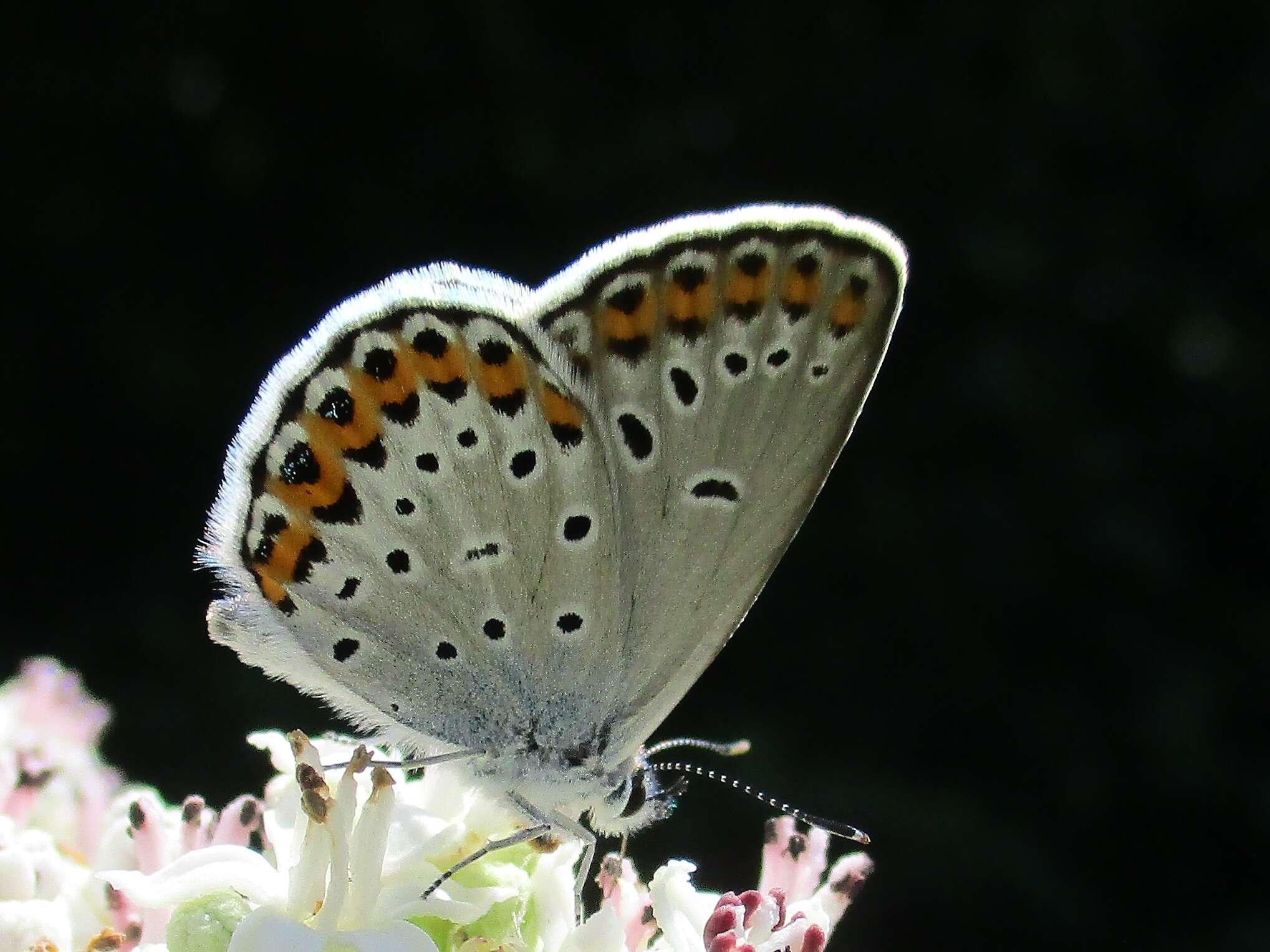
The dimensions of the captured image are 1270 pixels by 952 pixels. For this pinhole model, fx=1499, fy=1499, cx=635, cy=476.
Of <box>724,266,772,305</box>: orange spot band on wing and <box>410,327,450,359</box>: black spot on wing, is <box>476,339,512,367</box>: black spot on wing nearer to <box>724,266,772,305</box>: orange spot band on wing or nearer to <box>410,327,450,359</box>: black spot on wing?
<box>410,327,450,359</box>: black spot on wing

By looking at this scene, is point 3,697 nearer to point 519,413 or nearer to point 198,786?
point 519,413

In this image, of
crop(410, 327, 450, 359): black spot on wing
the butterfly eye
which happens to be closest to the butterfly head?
the butterfly eye

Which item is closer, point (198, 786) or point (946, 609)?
point (198, 786)

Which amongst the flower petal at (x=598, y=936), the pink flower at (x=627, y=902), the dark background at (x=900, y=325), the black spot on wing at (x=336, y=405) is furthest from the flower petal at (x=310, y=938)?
the dark background at (x=900, y=325)

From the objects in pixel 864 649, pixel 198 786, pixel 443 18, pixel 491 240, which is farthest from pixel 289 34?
pixel 864 649

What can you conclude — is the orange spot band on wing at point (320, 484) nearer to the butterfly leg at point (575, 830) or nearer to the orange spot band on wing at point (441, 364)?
the orange spot band on wing at point (441, 364)

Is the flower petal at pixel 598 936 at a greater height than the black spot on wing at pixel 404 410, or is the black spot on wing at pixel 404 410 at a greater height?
the black spot on wing at pixel 404 410

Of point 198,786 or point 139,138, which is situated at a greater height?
point 139,138
